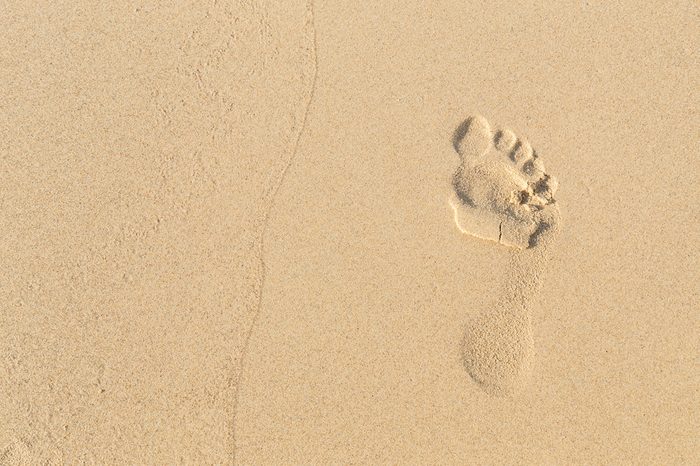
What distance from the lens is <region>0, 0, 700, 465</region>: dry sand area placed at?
7.10 feet

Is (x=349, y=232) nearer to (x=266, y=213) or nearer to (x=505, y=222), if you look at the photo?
(x=266, y=213)

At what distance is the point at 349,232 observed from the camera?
2305mm

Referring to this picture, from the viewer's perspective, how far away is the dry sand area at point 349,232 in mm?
2164

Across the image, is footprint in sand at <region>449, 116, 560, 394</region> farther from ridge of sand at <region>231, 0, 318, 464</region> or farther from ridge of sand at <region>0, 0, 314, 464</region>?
ridge of sand at <region>0, 0, 314, 464</region>

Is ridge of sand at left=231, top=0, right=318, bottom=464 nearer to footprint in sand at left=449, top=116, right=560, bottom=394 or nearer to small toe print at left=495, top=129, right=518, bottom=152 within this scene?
footprint in sand at left=449, top=116, right=560, bottom=394

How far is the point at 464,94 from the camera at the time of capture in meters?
2.39

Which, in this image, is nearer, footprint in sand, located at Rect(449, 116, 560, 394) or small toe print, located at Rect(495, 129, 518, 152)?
footprint in sand, located at Rect(449, 116, 560, 394)

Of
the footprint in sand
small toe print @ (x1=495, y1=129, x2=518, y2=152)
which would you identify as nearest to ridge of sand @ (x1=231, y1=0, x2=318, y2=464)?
the footprint in sand

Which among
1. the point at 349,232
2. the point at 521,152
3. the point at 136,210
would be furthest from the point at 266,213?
the point at 521,152

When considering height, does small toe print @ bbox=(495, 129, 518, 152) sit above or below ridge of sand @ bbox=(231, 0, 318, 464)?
above

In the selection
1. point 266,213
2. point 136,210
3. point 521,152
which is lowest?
point 136,210

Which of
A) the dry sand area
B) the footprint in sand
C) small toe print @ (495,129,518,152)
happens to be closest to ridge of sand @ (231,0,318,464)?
the dry sand area

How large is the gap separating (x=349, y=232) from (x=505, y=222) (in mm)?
644

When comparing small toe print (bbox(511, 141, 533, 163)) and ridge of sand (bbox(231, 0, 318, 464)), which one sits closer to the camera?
ridge of sand (bbox(231, 0, 318, 464))
